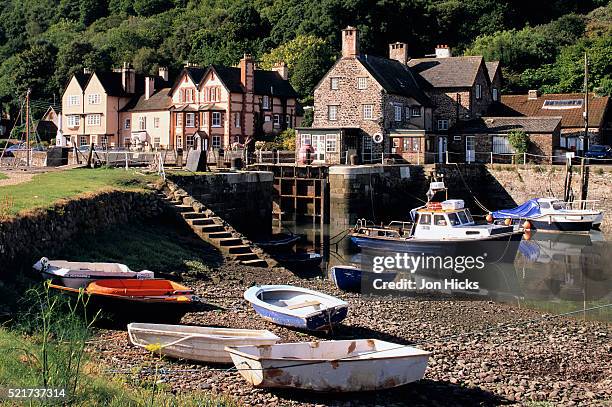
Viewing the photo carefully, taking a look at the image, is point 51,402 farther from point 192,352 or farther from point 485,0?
point 485,0

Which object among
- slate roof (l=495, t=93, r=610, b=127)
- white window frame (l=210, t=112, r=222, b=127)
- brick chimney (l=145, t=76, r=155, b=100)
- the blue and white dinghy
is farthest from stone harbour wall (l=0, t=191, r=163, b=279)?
brick chimney (l=145, t=76, r=155, b=100)

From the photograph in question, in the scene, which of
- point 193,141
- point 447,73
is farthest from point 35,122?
point 447,73

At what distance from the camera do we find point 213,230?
27.2m

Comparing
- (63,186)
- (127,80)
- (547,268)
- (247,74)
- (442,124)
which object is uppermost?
(127,80)

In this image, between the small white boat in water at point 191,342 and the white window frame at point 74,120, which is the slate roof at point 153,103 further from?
the small white boat in water at point 191,342

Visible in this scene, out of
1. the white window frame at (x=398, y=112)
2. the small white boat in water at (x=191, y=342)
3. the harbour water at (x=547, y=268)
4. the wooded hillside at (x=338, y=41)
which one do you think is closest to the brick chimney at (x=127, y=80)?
the wooded hillside at (x=338, y=41)

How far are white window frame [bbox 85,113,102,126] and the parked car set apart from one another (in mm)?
41443

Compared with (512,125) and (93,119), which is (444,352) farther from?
(93,119)

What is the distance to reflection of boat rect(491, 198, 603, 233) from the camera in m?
38.4

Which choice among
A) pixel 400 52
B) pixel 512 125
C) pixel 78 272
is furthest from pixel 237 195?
pixel 400 52

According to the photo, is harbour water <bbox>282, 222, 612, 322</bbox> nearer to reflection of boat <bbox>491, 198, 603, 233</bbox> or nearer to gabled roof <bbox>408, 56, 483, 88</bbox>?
reflection of boat <bbox>491, 198, 603, 233</bbox>

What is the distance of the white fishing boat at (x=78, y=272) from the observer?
16.5m

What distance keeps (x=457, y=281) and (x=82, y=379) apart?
19.7m

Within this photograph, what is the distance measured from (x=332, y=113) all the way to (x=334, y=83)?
2095 millimetres
